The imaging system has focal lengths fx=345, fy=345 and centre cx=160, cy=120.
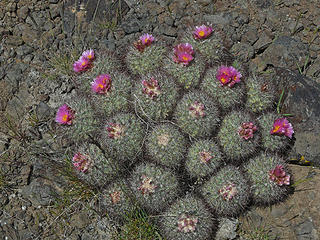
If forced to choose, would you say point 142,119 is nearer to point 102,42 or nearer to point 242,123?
point 242,123

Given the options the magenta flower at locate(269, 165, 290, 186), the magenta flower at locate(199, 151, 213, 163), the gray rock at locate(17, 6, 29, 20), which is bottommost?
the magenta flower at locate(269, 165, 290, 186)

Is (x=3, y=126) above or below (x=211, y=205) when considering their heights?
above

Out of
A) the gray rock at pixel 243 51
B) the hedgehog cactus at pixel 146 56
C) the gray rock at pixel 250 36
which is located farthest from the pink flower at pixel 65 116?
the gray rock at pixel 250 36

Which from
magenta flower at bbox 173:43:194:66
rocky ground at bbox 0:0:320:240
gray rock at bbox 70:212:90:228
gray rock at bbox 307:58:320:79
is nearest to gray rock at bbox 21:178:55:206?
rocky ground at bbox 0:0:320:240

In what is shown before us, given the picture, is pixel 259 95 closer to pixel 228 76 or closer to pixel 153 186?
pixel 228 76

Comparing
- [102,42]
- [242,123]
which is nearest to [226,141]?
[242,123]

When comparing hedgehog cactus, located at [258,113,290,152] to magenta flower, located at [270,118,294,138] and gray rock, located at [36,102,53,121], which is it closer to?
magenta flower, located at [270,118,294,138]
